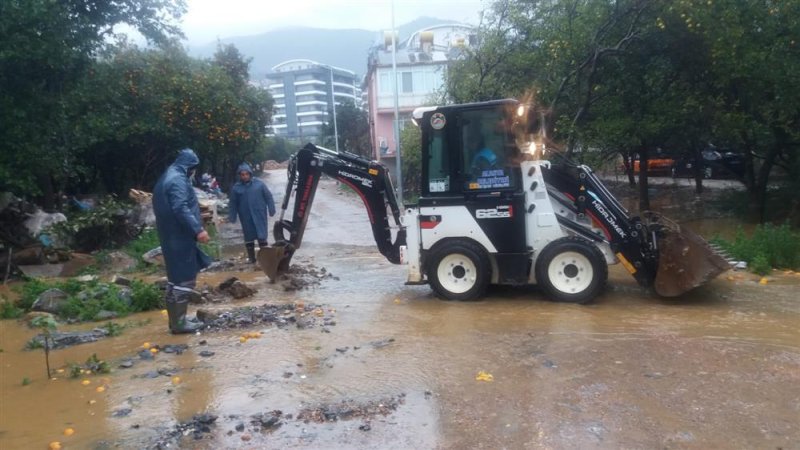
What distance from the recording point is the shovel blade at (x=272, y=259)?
10656mm

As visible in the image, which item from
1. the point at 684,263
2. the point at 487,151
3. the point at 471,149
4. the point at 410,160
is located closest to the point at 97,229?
the point at 471,149

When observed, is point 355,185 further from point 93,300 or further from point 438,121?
point 93,300

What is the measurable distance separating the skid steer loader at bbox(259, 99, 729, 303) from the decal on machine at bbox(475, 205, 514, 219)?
0.04 ft

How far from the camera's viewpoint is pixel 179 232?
764cm

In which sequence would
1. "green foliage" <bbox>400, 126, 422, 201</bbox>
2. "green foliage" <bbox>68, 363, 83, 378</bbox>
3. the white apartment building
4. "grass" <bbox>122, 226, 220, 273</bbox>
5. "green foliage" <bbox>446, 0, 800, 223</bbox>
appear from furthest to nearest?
1. the white apartment building
2. "green foliage" <bbox>400, 126, 422, 201</bbox>
3. "green foliage" <bbox>446, 0, 800, 223</bbox>
4. "grass" <bbox>122, 226, 220, 273</bbox>
5. "green foliage" <bbox>68, 363, 83, 378</bbox>

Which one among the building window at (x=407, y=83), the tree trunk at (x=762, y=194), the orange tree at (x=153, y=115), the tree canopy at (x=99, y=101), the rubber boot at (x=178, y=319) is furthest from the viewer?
the building window at (x=407, y=83)

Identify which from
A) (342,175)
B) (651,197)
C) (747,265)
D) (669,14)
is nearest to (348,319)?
(342,175)

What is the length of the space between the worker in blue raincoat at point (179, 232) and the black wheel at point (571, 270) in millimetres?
4140

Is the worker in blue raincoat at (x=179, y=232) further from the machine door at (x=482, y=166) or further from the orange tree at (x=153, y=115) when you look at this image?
the orange tree at (x=153, y=115)

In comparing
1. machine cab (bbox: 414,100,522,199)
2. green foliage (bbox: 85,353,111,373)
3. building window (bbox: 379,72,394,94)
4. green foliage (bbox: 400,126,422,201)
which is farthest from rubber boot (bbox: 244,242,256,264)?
building window (bbox: 379,72,394,94)

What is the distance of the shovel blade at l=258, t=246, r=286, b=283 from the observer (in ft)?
35.0

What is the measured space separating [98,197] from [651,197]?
1811cm

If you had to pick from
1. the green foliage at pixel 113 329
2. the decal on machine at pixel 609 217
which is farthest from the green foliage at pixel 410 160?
the green foliage at pixel 113 329

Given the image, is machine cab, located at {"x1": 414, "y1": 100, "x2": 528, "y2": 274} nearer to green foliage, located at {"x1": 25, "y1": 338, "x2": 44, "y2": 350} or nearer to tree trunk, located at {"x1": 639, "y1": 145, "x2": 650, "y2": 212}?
green foliage, located at {"x1": 25, "y1": 338, "x2": 44, "y2": 350}
